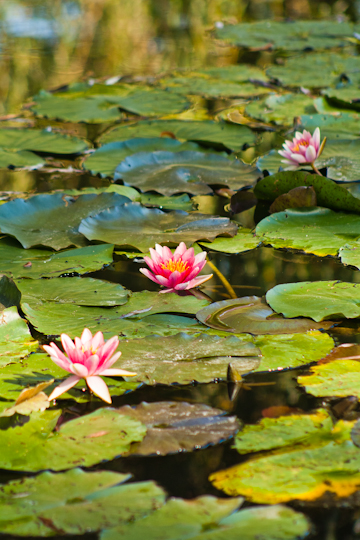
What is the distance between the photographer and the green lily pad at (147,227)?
2.23 meters

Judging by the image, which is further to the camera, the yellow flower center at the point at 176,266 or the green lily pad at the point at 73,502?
the yellow flower center at the point at 176,266

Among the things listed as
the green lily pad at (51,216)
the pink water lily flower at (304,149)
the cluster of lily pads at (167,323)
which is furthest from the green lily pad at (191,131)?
the green lily pad at (51,216)

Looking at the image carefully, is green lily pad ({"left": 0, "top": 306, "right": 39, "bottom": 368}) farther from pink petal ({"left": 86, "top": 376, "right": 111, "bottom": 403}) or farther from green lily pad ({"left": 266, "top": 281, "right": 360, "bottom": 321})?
green lily pad ({"left": 266, "top": 281, "right": 360, "bottom": 321})

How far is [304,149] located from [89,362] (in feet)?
5.28

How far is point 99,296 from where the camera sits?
6.07 feet

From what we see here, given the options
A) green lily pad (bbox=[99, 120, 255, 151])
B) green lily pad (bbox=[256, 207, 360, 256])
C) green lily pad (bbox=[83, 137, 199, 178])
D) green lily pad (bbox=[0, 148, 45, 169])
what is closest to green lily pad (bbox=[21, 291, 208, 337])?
green lily pad (bbox=[256, 207, 360, 256])

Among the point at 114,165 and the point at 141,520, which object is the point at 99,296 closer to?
the point at 141,520

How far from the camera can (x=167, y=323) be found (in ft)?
5.65

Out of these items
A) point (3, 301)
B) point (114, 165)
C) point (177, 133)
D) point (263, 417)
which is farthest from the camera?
point (177, 133)

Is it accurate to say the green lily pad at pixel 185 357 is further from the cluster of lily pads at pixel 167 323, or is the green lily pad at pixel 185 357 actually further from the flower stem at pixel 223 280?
the flower stem at pixel 223 280

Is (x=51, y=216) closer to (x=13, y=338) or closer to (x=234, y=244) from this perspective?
(x=234, y=244)

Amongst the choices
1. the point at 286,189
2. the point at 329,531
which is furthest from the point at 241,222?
the point at 329,531

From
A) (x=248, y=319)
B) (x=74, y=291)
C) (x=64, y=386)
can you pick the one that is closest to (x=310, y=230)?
(x=248, y=319)

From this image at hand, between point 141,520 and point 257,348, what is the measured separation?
65cm
